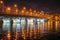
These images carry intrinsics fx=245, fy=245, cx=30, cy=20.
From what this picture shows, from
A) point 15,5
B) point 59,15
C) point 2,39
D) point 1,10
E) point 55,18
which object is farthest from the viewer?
point 59,15

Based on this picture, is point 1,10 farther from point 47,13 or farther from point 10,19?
point 47,13

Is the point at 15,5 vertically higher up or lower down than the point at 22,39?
higher up

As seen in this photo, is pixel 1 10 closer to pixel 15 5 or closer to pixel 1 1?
pixel 1 1

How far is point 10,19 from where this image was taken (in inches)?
1308

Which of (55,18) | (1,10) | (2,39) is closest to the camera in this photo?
(2,39)

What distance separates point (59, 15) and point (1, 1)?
1933 inches

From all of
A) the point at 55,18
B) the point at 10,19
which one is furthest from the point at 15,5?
the point at 55,18

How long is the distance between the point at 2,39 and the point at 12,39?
0.83m

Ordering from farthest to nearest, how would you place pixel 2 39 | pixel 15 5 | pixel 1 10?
pixel 15 5 → pixel 1 10 → pixel 2 39

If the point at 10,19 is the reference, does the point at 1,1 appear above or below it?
above

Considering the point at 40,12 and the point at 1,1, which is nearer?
the point at 1,1

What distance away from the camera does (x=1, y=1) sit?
32656 millimetres

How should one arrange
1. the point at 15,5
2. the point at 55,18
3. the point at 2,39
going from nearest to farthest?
→ the point at 2,39 → the point at 15,5 → the point at 55,18

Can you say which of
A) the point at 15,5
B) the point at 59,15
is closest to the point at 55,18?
the point at 59,15
